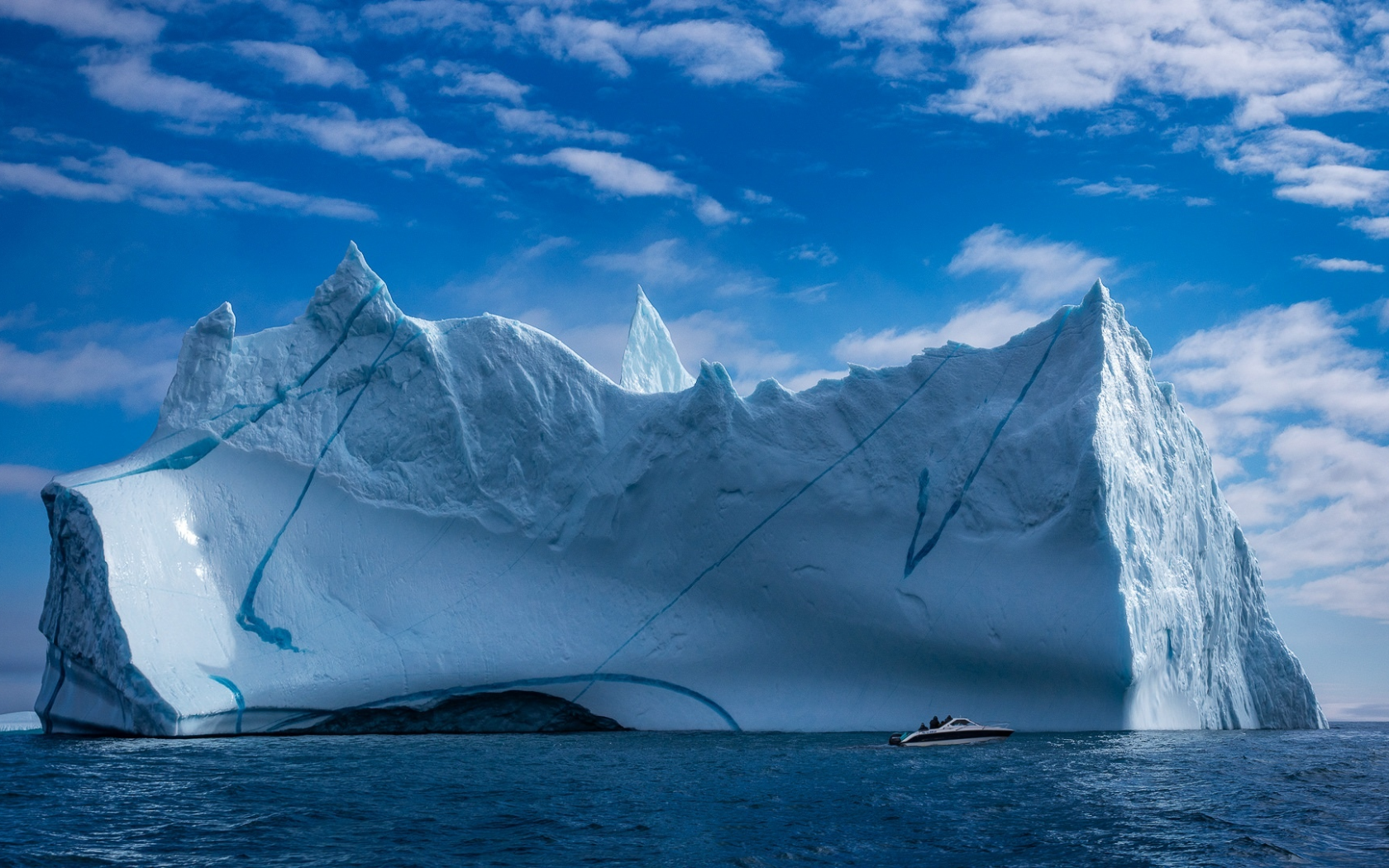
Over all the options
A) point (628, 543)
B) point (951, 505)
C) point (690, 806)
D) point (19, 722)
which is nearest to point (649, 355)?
point (628, 543)

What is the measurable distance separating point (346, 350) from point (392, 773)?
891cm

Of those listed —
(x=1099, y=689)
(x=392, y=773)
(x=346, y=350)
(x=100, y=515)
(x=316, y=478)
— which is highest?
(x=346, y=350)

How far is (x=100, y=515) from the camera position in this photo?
1355 centimetres

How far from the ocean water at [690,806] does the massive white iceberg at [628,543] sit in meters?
2.31

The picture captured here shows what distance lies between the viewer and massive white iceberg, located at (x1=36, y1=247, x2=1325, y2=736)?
13836 mm

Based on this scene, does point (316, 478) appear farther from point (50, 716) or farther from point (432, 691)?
point (50, 716)

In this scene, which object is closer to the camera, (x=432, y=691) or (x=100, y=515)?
(x=100, y=515)

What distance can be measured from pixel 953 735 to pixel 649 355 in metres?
10.1

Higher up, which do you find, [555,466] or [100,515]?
[555,466]

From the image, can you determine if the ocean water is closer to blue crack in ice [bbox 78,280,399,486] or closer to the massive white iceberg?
the massive white iceberg

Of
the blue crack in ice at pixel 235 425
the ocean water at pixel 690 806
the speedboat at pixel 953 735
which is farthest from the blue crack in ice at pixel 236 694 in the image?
the speedboat at pixel 953 735

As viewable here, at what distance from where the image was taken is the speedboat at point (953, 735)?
480 inches

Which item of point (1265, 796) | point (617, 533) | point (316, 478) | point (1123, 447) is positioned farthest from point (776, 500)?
point (1265, 796)

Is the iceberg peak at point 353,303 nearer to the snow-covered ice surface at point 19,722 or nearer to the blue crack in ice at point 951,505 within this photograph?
the blue crack in ice at point 951,505
